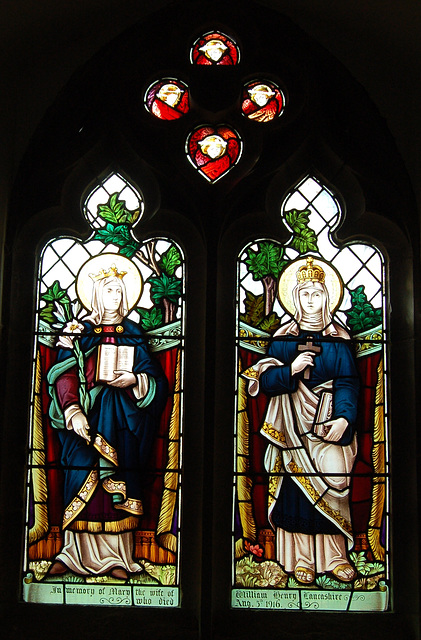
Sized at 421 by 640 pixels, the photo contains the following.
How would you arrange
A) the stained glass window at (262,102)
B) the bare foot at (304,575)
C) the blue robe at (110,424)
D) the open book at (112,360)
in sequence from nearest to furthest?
the bare foot at (304,575) → the blue robe at (110,424) → the open book at (112,360) → the stained glass window at (262,102)

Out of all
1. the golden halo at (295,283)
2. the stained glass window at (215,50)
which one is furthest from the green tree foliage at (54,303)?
the stained glass window at (215,50)

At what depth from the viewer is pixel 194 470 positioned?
4.79m

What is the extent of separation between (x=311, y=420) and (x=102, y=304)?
120cm

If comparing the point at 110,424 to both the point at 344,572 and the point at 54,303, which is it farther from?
the point at 344,572

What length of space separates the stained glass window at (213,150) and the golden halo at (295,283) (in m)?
0.62

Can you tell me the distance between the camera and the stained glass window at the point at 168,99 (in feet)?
17.5

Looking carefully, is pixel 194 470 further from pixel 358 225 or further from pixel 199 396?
pixel 358 225

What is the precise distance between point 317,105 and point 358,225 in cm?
68

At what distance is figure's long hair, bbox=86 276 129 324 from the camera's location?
504 cm

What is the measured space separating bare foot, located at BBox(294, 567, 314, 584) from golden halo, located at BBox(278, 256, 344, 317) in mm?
1249

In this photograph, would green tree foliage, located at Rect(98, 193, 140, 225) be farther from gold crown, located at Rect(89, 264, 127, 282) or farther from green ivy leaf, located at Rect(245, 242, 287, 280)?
green ivy leaf, located at Rect(245, 242, 287, 280)

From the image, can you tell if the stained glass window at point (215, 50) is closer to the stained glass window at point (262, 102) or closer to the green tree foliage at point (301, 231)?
the stained glass window at point (262, 102)
